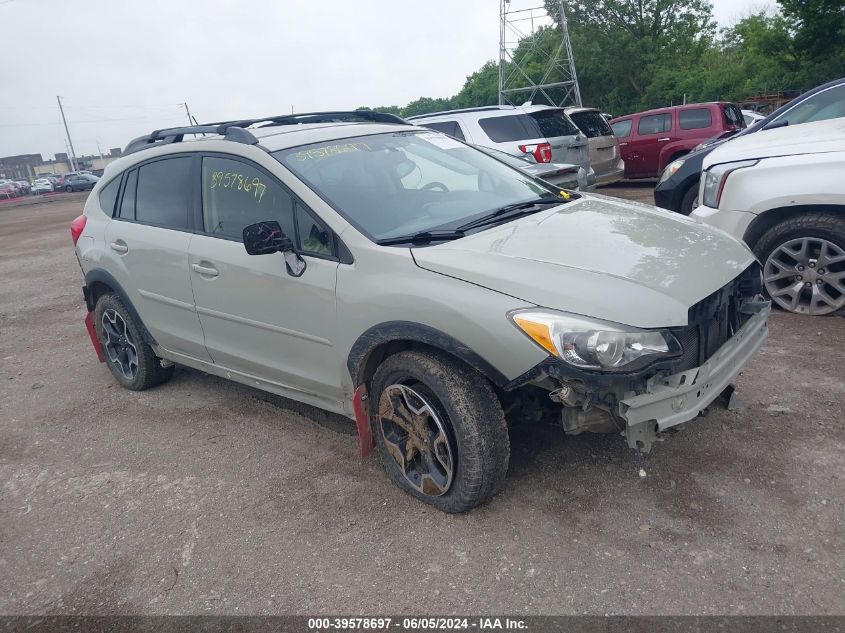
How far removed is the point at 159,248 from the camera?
161 inches

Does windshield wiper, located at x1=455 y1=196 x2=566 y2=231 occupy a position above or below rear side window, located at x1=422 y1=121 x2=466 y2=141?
below

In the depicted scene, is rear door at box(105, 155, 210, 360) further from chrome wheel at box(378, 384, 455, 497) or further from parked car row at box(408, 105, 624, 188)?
parked car row at box(408, 105, 624, 188)

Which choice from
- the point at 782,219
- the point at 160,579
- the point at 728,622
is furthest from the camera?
A: the point at 782,219

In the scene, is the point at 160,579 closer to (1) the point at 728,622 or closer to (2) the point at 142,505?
(2) the point at 142,505

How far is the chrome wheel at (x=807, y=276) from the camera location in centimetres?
464

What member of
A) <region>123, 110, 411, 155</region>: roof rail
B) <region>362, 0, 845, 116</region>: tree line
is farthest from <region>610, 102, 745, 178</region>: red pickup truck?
<region>362, 0, 845, 116</region>: tree line

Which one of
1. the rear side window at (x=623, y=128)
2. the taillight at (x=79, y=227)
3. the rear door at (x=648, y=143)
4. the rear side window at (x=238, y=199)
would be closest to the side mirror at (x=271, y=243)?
the rear side window at (x=238, y=199)

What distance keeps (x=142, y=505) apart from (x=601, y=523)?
7.60 feet

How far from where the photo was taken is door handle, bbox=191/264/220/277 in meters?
3.71

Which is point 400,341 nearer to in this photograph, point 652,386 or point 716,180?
point 652,386

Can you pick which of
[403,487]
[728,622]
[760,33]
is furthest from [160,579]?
[760,33]

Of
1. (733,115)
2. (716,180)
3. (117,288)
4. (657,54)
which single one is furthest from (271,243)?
(657,54)

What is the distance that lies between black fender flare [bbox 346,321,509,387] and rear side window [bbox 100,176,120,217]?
260 cm

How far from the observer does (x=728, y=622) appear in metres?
2.26
